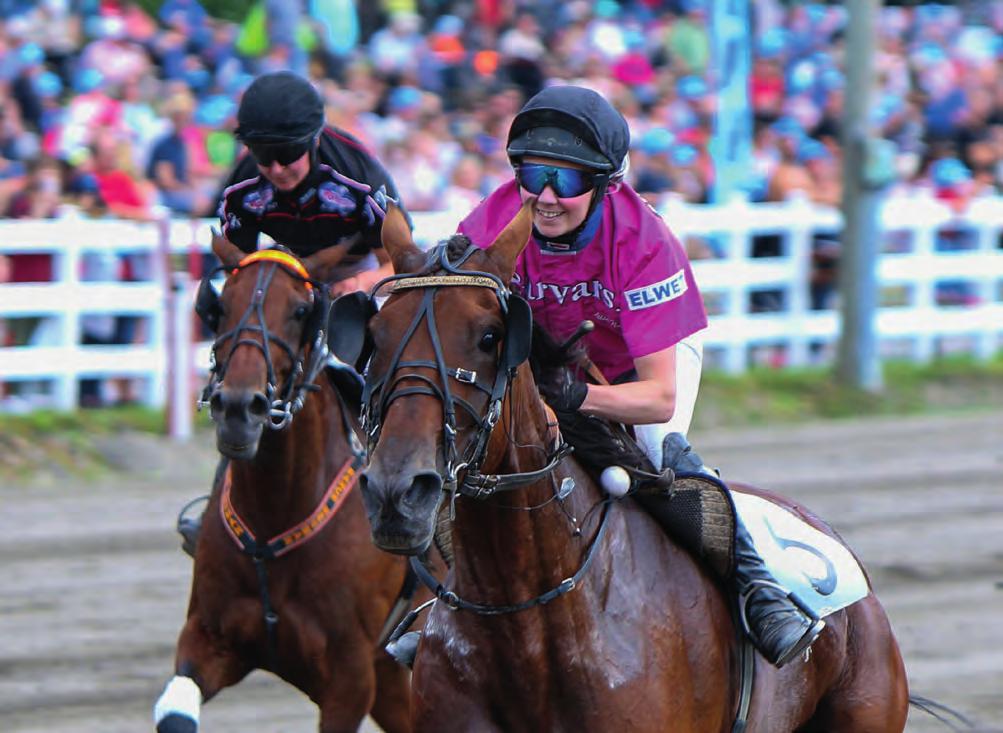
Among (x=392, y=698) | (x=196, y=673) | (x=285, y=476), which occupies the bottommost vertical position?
(x=392, y=698)

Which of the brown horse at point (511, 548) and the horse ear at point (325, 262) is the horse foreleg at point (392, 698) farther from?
the brown horse at point (511, 548)

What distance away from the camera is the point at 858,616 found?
489 cm

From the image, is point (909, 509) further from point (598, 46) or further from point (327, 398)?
point (598, 46)

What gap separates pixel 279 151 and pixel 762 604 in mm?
2099

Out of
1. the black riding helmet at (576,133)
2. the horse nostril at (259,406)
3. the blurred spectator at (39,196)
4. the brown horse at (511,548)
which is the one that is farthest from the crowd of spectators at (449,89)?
the brown horse at (511,548)

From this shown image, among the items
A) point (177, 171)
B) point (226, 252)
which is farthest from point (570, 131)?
point (177, 171)

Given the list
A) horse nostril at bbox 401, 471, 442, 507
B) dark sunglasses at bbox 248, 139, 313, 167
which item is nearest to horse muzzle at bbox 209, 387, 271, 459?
dark sunglasses at bbox 248, 139, 313, 167

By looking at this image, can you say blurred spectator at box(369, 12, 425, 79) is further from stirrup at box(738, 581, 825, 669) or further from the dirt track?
stirrup at box(738, 581, 825, 669)

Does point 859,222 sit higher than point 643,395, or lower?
lower

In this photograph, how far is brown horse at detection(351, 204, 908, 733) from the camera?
3.47m

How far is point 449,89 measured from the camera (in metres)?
14.5

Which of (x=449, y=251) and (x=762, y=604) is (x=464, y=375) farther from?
(x=762, y=604)

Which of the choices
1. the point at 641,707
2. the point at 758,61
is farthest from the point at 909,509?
the point at 758,61

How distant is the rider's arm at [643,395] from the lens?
406 centimetres
